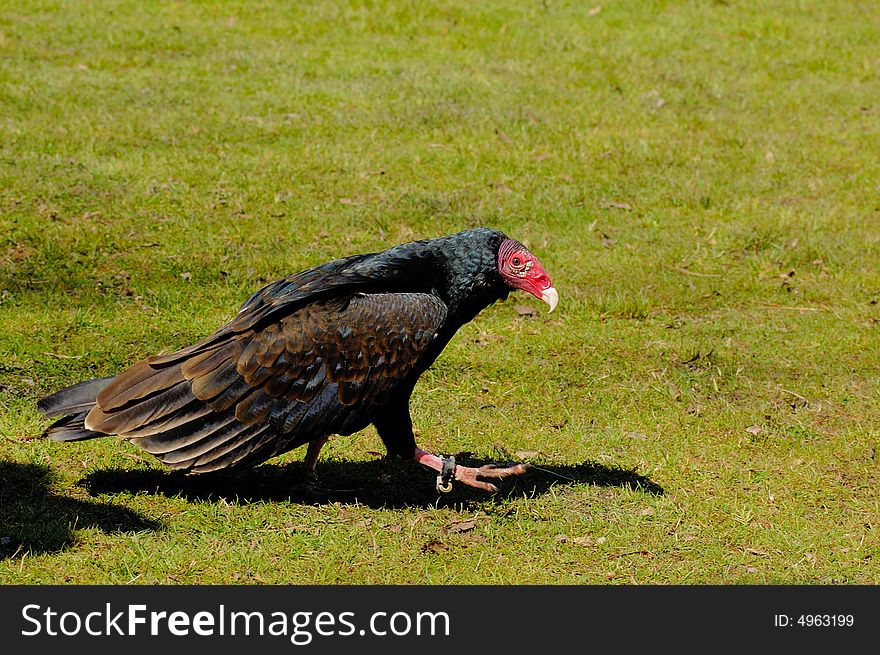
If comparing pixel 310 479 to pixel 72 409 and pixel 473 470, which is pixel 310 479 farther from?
pixel 72 409

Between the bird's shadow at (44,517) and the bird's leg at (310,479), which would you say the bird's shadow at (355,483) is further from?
the bird's shadow at (44,517)

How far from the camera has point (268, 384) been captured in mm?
5531

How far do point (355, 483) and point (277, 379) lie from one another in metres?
1.01

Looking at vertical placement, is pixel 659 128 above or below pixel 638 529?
above

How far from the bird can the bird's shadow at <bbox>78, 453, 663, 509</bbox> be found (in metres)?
0.39

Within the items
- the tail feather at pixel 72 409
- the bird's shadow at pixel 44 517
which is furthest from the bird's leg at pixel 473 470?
the tail feather at pixel 72 409

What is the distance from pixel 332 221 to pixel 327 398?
13.7 ft

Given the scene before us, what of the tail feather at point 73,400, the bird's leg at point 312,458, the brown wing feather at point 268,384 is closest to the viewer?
the brown wing feather at point 268,384

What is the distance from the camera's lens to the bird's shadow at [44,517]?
5.33 meters

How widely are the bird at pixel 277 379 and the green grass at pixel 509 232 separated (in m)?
0.45

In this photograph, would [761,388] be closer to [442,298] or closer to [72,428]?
[442,298]

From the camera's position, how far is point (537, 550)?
18.5ft

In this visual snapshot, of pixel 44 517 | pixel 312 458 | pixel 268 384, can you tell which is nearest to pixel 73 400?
pixel 44 517

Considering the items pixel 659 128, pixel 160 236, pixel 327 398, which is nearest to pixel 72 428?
pixel 327 398
